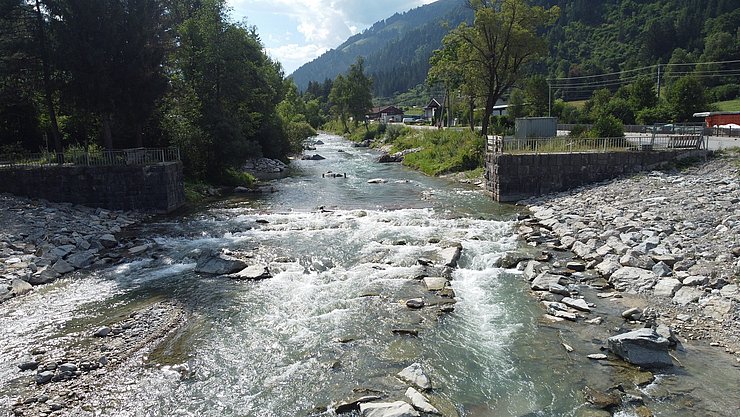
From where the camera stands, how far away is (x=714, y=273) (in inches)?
535

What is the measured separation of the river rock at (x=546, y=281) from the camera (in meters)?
15.1

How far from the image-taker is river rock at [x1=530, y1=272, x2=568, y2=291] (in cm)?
1512

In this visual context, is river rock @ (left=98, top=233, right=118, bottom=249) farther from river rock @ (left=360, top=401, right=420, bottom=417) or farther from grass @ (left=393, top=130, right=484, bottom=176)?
grass @ (left=393, top=130, right=484, bottom=176)

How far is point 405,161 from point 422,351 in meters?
45.3

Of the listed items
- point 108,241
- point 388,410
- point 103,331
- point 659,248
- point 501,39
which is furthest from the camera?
point 501,39

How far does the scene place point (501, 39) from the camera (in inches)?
1750

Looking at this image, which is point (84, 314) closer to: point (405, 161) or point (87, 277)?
A: point (87, 277)

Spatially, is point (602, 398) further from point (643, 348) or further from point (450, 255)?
point (450, 255)

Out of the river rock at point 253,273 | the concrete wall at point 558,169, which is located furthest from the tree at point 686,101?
the river rock at point 253,273

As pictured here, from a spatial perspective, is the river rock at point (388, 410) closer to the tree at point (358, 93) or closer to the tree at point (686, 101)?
the tree at point (686, 101)

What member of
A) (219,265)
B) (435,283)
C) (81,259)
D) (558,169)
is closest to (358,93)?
(558,169)

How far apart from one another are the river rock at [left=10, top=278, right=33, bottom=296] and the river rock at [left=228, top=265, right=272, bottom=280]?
660cm

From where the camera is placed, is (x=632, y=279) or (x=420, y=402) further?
(x=632, y=279)

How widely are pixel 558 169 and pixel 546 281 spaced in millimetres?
16460
